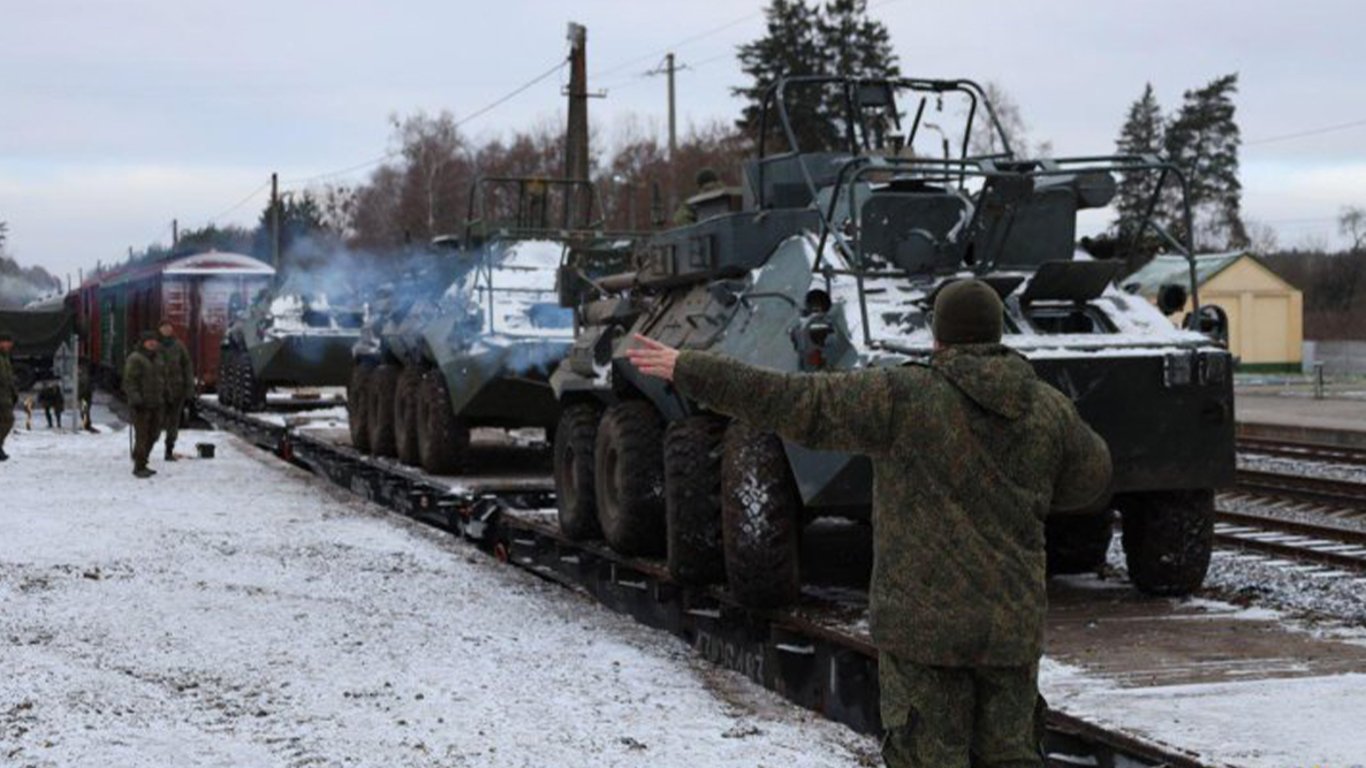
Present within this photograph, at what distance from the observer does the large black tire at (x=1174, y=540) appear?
9289mm

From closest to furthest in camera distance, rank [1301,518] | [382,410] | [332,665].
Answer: [332,665] → [1301,518] → [382,410]

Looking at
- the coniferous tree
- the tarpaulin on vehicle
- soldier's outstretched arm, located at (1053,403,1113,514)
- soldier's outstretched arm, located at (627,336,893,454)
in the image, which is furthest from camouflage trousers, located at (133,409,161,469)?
the coniferous tree

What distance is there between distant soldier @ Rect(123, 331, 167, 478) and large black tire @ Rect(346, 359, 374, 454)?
6.24 feet

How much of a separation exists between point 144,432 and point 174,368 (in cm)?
153

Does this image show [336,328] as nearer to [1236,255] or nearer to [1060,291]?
[1060,291]

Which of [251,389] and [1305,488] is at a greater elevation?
[251,389]

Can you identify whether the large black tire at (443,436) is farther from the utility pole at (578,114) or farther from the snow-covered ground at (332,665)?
the utility pole at (578,114)

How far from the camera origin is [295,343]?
25016 millimetres

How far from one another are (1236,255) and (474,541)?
134 feet

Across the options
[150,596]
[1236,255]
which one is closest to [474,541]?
[150,596]

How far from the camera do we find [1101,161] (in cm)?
864

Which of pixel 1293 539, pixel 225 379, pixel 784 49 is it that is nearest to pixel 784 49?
pixel 784 49

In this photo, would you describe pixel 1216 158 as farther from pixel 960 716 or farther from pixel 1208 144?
pixel 960 716

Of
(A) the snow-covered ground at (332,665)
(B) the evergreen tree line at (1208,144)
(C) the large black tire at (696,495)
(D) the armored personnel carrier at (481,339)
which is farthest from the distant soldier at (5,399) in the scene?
(B) the evergreen tree line at (1208,144)
